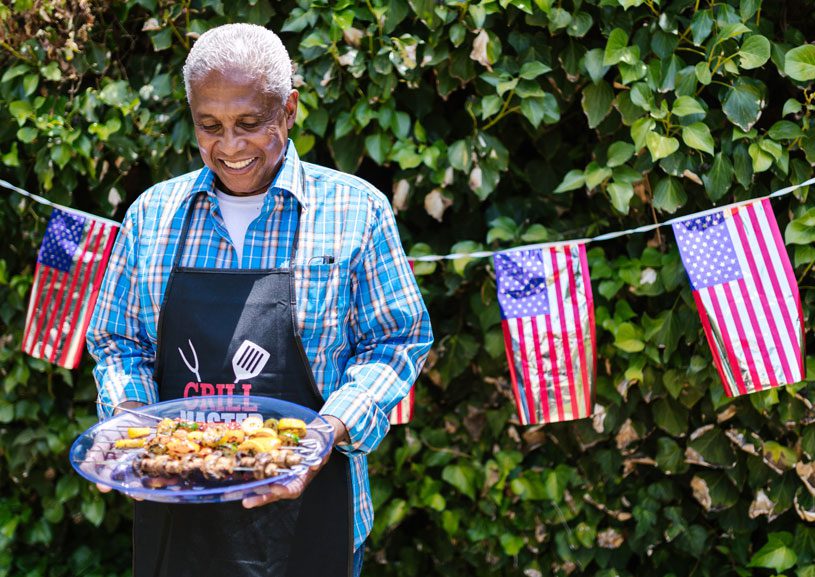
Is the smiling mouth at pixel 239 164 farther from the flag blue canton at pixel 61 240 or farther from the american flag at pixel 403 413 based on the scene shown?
the flag blue canton at pixel 61 240

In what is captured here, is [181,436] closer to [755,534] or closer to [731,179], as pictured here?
[731,179]

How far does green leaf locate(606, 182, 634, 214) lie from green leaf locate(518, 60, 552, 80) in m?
0.37

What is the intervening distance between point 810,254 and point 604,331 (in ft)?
1.99

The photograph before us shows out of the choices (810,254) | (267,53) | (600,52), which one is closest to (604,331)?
(810,254)

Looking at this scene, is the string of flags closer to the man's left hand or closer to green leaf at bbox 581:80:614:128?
green leaf at bbox 581:80:614:128

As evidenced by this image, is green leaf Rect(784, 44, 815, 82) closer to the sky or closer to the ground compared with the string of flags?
closer to the sky

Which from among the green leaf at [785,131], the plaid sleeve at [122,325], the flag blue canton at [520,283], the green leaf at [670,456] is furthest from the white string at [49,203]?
the green leaf at [785,131]

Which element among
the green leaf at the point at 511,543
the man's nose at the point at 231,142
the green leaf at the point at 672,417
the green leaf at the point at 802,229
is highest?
the man's nose at the point at 231,142

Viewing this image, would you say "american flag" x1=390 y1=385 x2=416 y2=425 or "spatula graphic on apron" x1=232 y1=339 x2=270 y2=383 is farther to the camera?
"american flag" x1=390 y1=385 x2=416 y2=425

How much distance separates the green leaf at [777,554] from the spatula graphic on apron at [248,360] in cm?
179

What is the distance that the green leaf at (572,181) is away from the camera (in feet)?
8.97

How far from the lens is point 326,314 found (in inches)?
70.1

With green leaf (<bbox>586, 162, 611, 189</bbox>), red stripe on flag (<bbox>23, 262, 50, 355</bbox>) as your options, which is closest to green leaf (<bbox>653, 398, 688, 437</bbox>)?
green leaf (<bbox>586, 162, 611, 189</bbox>)

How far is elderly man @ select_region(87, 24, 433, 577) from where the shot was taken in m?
1.73
